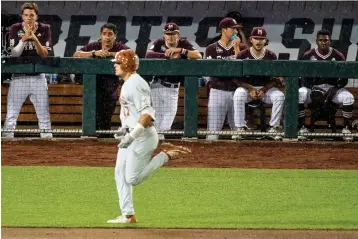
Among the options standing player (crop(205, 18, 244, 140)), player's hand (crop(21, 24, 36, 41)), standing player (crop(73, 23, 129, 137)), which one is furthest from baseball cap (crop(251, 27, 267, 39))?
player's hand (crop(21, 24, 36, 41))

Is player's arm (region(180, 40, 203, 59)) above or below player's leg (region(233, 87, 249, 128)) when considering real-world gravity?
above

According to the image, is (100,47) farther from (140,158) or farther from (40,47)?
(140,158)

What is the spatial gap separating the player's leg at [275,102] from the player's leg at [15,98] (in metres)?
3.19

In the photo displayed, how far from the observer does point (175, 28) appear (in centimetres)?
1374

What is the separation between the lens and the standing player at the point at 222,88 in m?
14.2

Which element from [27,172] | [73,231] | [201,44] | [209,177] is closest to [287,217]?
[73,231]

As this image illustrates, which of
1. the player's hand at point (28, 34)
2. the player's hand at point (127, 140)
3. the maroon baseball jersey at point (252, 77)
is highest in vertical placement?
the player's hand at point (28, 34)

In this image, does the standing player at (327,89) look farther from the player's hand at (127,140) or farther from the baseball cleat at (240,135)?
the player's hand at (127,140)

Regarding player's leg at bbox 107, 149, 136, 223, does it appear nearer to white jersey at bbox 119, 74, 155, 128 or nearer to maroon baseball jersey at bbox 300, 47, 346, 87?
white jersey at bbox 119, 74, 155, 128

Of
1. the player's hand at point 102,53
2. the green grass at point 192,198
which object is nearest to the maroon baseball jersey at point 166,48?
the player's hand at point 102,53

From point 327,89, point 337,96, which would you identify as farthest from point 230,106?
point 337,96

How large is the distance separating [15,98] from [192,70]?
2.36m

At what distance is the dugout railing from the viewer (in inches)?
555

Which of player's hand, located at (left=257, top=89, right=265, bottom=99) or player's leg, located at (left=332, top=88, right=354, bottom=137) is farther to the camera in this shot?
player's leg, located at (left=332, top=88, right=354, bottom=137)
